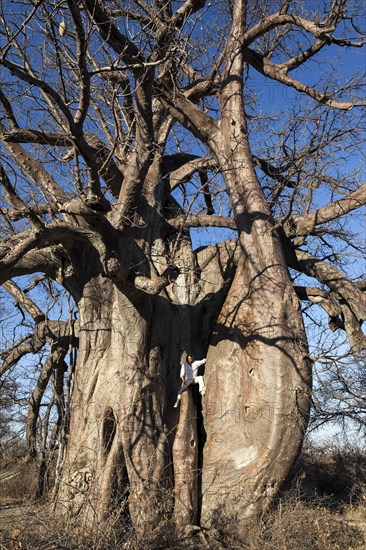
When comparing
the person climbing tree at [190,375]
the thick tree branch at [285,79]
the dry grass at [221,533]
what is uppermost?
the thick tree branch at [285,79]

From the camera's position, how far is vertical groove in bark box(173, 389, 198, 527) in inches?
212

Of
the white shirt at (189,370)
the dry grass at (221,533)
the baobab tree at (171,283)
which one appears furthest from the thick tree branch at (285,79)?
the dry grass at (221,533)

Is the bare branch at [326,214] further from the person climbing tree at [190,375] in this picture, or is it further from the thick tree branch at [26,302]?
the thick tree branch at [26,302]

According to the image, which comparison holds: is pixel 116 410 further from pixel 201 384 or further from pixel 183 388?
pixel 201 384

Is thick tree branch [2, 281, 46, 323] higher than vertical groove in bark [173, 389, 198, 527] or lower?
higher

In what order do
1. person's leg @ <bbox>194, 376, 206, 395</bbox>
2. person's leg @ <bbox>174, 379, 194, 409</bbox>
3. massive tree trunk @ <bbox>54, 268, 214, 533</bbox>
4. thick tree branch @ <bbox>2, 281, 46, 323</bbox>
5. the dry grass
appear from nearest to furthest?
the dry grass < massive tree trunk @ <bbox>54, 268, 214, 533</bbox> < person's leg @ <bbox>174, 379, 194, 409</bbox> < person's leg @ <bbox>194, 376, 206, 395</bbox> < thick tree branch @ <bbox>2, 281, 46, 323</bbox>

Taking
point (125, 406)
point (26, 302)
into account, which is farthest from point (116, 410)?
point (26, 302)

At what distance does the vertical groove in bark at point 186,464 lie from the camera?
17.7ft

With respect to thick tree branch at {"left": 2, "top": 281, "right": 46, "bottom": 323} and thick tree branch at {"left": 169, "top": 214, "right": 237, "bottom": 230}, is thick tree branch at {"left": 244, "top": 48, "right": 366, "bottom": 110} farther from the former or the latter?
thick tree branch at {"left": 2, "top": 281, "right": 46, "bottom": 323}

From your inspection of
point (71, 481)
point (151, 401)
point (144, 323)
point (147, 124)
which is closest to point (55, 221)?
point (147, 124)

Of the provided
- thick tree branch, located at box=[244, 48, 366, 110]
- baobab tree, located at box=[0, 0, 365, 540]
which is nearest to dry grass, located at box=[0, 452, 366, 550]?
baobab tree, located at box=[0, 0, 365, 540]

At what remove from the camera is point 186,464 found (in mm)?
5652

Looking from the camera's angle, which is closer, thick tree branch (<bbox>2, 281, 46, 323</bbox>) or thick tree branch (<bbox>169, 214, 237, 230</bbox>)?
thick tree branch (<bbox>169, 214, 237, 230</bbox>)

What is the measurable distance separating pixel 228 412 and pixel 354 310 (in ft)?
5.54
